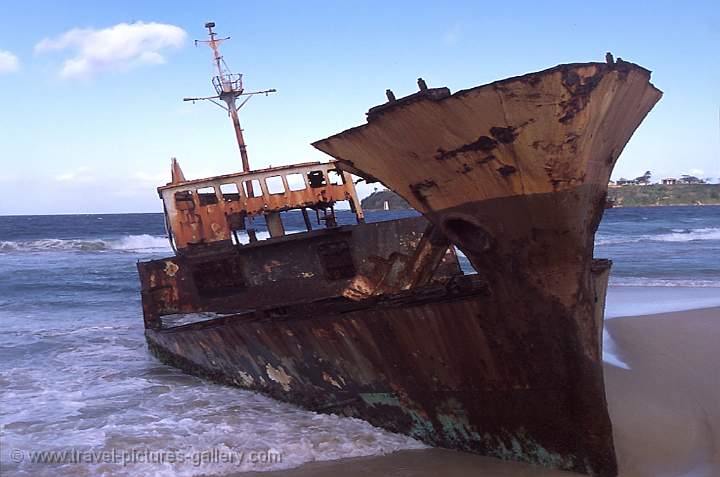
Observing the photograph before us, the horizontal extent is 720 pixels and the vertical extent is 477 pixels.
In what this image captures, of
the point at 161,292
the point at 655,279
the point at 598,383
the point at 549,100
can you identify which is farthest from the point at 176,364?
the point at 655,279

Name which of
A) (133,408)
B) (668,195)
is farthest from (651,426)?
(668,195)

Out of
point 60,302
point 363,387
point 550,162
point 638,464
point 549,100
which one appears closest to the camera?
→ point 549,100

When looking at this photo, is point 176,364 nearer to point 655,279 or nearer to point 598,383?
point 598,383

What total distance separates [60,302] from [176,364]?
811 cm

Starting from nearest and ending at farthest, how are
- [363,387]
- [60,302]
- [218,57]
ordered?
[363,387] → [218,57] → [60,302]

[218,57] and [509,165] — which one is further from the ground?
[218,57]

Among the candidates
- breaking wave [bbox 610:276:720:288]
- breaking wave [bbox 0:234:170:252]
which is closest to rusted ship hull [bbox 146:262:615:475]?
breaking wave [bbox 610:276:720:288]

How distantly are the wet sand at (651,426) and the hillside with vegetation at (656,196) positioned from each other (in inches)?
2994

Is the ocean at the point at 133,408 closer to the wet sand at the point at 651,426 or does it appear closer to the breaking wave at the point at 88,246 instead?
the wet sand at the point at 651,426

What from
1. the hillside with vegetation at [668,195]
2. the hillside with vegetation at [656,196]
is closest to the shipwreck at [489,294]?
the hillside with vegetation at [656,196]

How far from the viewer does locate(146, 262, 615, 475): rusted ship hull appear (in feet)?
14.0

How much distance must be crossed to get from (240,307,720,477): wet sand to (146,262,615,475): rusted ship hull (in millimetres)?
223

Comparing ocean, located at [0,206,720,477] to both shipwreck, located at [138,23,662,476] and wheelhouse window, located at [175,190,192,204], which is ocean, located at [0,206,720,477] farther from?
wheelhouse window, located at [175,190,192,204]

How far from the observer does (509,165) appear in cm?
387
